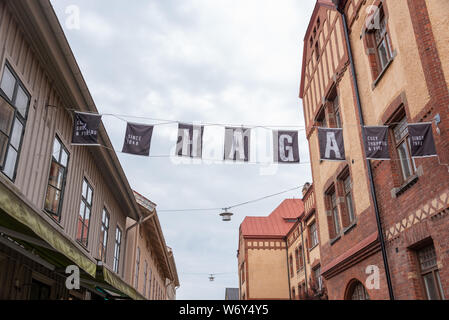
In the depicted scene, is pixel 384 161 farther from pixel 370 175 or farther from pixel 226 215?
pixel 226 215

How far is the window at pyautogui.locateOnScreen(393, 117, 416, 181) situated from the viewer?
951 centimetres

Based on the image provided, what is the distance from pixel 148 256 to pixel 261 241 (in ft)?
58.6

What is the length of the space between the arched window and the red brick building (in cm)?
3

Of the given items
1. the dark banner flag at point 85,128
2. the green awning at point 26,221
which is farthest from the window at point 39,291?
the dark banner flag at point 85,128

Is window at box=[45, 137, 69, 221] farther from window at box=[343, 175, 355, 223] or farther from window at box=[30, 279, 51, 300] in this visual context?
window at box=[343, 175, 355, 223]

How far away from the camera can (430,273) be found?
8.80 metres

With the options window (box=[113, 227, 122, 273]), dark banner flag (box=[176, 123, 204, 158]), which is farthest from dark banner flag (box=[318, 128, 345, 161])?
window (box=[113, 227, 122, 273])

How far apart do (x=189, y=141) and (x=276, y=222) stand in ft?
104

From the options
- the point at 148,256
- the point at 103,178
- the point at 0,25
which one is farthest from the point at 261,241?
the point at 0,25

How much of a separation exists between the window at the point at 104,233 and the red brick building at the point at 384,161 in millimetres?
7330

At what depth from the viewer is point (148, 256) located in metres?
22.2

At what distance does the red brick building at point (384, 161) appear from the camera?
819 cm

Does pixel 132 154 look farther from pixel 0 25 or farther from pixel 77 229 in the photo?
pixel 0 25

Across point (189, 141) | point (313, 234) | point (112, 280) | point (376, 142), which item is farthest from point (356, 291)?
point (313, 234)
